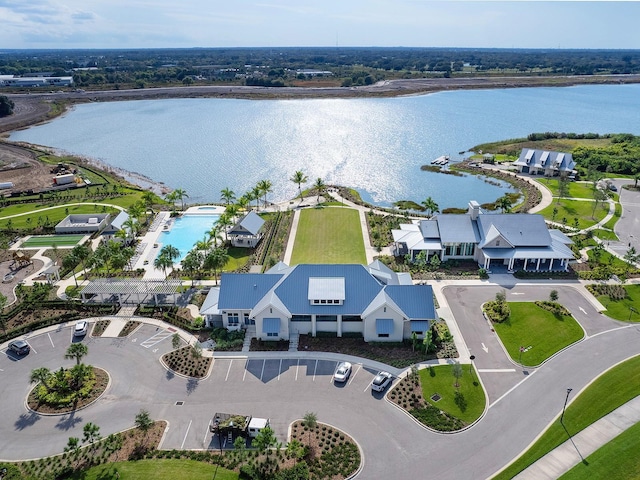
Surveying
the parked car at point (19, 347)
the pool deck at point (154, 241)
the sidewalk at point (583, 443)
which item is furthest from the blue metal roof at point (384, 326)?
the parked car at point (19, 347)

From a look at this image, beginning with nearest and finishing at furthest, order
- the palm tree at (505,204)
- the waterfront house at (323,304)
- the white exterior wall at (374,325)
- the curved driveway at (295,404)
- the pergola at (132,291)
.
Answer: the curved driveway at (295,404) → the white exterior wall at (374,325) → the waterfront house at (323,304) → the pergola at (132,291) → the palm tree at (505,204)

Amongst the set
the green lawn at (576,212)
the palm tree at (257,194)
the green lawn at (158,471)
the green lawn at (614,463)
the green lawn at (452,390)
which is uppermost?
the green lawn at (614,463)

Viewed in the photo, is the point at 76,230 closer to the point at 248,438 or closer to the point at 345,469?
the point at 248,438

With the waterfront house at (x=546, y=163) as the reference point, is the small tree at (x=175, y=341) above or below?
above

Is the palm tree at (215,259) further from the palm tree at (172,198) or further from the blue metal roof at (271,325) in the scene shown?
the palm tree at (172,198)

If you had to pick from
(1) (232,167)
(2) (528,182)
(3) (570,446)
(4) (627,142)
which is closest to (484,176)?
(2) (528,182)

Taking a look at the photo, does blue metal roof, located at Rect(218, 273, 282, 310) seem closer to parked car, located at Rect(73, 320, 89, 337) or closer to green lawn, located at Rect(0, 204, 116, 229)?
parked car, located at Rect(73, 320, 89, 337)

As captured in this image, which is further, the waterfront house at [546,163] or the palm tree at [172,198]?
the waterfront house at [546,163]

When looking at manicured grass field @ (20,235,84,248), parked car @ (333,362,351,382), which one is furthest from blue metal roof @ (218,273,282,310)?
manicured grass field @ (20,235,84,248)

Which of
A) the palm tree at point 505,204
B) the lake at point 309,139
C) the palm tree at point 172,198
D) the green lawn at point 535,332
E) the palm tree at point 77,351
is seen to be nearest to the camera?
the palm tree at point 77,351
